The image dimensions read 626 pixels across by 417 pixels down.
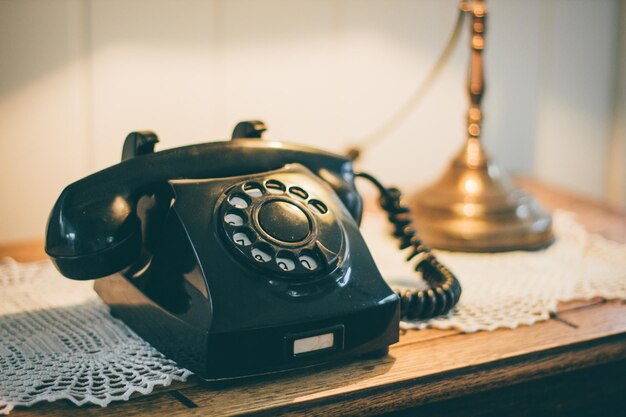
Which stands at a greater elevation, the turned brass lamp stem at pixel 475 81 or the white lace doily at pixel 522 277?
the turned brass lamp stem at pixel 475 81

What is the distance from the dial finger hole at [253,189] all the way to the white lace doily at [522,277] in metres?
0.21

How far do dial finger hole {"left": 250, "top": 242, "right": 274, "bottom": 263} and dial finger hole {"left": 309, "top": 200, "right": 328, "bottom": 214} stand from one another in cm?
8

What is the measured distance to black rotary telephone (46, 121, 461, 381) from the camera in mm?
638

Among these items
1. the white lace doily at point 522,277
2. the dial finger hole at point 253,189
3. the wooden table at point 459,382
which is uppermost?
the dial finger hole at point 253,189

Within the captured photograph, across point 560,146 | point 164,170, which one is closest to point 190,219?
point 164,170

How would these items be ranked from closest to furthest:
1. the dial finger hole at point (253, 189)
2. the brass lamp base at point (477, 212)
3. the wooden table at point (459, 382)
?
the wooden table at point (459, 382) → the dial finger hole at point (253, 189) → the brass lamp base at point (477, 212)

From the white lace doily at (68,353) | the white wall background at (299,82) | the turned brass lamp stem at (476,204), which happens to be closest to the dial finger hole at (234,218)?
the white lace doily at (68,353)

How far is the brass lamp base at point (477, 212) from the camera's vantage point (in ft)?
3.43

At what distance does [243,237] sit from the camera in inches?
27.1

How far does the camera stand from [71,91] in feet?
3.80

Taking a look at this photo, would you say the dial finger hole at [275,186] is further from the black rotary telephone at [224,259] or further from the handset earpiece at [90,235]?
the handset earpiece at [90,235]

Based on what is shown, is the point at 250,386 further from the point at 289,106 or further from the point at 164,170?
the point at 289,106

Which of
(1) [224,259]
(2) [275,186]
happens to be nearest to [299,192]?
Answer: (2) [275,186]

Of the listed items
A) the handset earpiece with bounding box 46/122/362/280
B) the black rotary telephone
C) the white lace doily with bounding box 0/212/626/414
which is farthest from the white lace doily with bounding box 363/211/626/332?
the handset earpiece with bounding box 46/122/362/280
